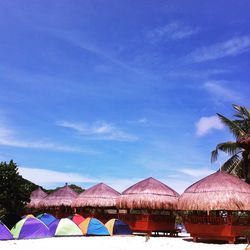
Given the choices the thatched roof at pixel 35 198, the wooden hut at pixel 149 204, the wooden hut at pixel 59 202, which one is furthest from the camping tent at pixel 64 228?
the thatched roof at pixel 35 198

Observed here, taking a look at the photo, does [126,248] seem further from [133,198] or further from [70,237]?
[133,198]

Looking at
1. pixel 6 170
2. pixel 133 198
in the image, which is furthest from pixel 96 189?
pixel 6 170

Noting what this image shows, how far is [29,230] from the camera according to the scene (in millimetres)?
18359

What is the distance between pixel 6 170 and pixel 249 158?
12797 millimetres

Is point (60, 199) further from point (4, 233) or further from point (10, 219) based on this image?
point (4, 233)

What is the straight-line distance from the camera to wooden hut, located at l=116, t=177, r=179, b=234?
2142 cm

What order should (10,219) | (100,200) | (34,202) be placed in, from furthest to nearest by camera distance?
1. (34,202)
2. (100,200)
3. (10,219)

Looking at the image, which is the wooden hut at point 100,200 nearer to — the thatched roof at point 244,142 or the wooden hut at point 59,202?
the wooden hut at point 59,202

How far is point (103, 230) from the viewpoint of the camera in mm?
20609

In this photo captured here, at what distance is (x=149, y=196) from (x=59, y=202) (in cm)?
1088

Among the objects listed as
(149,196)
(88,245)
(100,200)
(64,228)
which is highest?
(100,200)

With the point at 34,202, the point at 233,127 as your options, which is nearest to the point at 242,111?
the point at 233,127

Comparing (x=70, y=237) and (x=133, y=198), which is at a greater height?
(x=133, y=198)

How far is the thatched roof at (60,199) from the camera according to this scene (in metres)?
30.5
